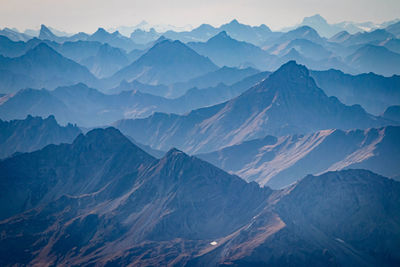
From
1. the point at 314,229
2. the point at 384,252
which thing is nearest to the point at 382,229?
the point at 384,252

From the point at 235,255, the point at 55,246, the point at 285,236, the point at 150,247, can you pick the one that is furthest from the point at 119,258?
the point at 285,236

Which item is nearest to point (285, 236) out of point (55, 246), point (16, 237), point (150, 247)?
point (150, 247)

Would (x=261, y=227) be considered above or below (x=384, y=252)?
above

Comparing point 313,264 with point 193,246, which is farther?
point 193,246

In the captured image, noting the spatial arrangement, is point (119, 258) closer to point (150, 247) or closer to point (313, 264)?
point (150, 247)

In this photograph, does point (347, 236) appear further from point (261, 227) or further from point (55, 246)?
point (55, 246)

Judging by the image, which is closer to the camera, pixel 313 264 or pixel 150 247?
pixel 313 264

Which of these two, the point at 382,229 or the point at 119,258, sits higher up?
the point at 119,258

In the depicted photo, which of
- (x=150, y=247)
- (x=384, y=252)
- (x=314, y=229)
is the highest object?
(x=150, y=247)

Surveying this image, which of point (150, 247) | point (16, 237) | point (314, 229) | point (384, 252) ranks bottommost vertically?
point (384, 252)
